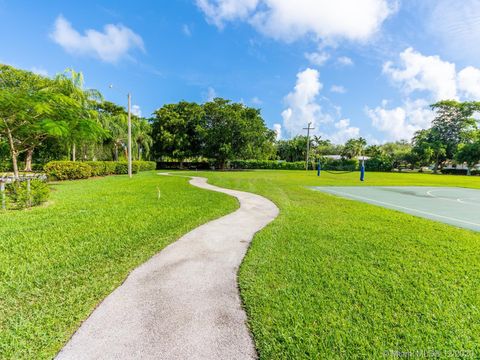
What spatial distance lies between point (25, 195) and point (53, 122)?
8.09ft

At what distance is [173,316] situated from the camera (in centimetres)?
252

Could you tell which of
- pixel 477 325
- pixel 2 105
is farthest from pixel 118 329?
pixel 2 105

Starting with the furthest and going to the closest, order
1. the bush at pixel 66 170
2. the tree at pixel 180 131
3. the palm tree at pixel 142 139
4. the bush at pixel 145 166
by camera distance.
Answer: the tree at pixel 180 131
the palm tree at pixel 142 139
the bush at pixel 145 166
the bush at pixel 66 170

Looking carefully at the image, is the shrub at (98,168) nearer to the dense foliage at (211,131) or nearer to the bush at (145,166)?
the bush at (145,166)

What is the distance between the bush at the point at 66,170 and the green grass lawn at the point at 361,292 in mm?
16858

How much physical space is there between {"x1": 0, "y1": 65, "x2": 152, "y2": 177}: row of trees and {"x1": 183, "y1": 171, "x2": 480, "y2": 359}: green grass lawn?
8.00 m

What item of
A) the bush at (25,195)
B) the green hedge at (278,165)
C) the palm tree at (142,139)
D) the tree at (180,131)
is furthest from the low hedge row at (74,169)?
the green hedge at (278,165)

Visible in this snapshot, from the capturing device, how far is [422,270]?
369cm

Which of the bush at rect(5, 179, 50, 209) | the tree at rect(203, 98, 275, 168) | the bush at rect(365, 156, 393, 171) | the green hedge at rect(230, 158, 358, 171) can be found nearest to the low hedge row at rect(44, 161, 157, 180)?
the bush at rect(5, 179, 50, 209)

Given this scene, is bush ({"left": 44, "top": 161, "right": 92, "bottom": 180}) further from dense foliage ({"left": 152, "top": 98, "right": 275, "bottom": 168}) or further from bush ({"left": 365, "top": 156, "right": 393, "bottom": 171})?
bush ({"left": 365, "top": 156, "right": 393, "bottom": 171})

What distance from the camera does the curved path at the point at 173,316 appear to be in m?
2.07

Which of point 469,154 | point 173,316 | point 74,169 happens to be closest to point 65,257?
point 173,316

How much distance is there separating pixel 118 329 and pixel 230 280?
56.8 inches

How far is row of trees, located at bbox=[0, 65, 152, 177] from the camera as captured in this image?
26.2 feet
